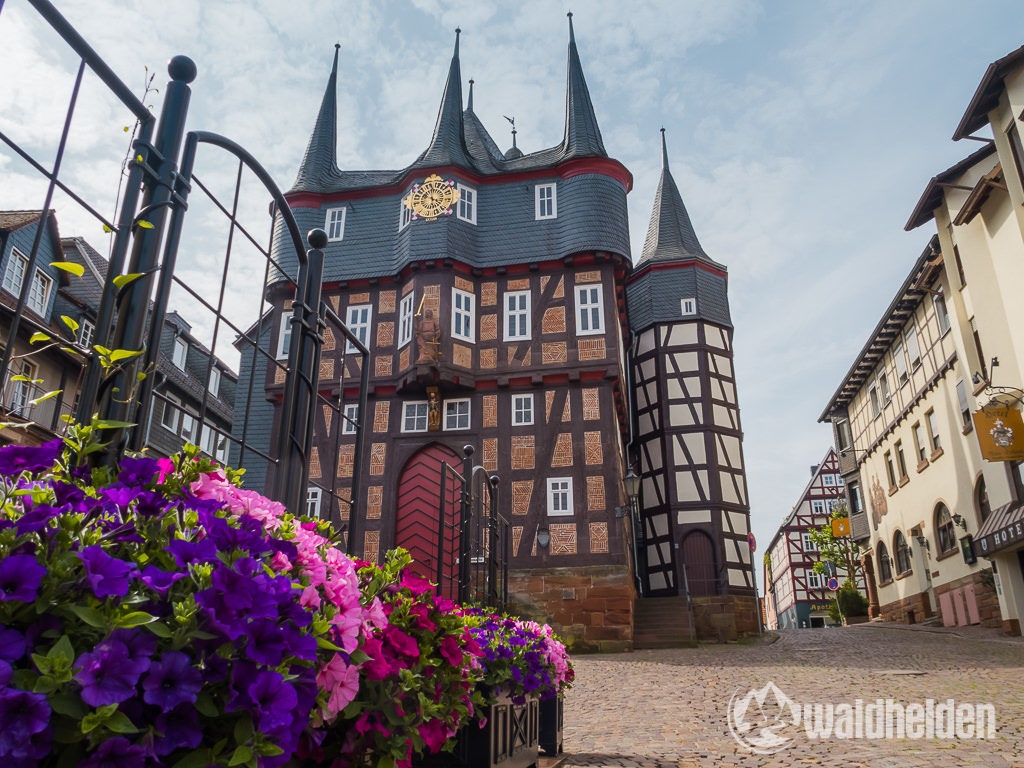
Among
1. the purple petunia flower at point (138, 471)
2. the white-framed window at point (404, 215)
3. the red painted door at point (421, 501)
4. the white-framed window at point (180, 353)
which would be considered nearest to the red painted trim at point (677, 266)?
the white-framed window at point (404, 215)

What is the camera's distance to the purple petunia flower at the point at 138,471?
1.86 m

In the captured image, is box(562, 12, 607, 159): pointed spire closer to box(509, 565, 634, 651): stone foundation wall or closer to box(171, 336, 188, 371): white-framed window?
box(509, 565, 634, 651): stone foundation wall

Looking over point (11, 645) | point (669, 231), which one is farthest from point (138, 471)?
point (669, 231)

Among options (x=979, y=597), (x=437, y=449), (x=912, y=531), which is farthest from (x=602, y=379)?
(x=912, y=531)

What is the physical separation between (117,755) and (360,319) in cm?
2285

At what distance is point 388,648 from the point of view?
240cm

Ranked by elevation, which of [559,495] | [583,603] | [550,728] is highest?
[559,495]

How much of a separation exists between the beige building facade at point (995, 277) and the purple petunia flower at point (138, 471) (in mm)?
19809

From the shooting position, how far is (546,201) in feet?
79.3

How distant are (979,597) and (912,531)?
5923 millimetres

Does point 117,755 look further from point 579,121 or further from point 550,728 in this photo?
point 579,121

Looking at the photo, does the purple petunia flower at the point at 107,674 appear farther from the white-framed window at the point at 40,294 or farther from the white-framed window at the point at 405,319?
the white-framed window at the point at 40,294

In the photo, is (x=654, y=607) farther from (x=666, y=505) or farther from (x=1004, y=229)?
(x=1004, y=229)

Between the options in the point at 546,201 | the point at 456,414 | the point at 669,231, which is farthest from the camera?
the point at 669,231
